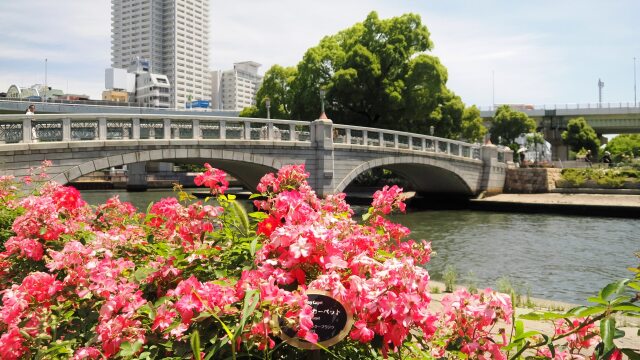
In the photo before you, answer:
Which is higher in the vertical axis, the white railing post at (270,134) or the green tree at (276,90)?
the green tree at (276,90)

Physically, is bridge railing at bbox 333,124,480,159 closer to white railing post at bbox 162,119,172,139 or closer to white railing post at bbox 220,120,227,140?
white railing post at bbox 220,120,227,140

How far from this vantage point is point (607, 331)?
1.66 meters

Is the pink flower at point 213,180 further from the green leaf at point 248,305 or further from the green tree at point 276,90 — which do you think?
the green tree at point 276,90

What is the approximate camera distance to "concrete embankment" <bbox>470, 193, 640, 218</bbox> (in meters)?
23.7

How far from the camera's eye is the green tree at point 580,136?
54312mm

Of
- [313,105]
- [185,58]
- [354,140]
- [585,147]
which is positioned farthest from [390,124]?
[185,58]

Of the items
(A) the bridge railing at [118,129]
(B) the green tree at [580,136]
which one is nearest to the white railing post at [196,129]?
(A) the bridge railing at [118,129]

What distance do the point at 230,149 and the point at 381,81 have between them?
655 inches

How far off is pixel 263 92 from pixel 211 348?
132 ft

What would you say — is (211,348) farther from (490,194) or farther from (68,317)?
(490,194)

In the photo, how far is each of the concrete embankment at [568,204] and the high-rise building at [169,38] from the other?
122m

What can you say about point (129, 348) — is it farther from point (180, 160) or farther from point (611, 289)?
point (180, 160)

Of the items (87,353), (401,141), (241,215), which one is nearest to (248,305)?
(87,353)

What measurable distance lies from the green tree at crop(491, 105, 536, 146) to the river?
32.1 metres
